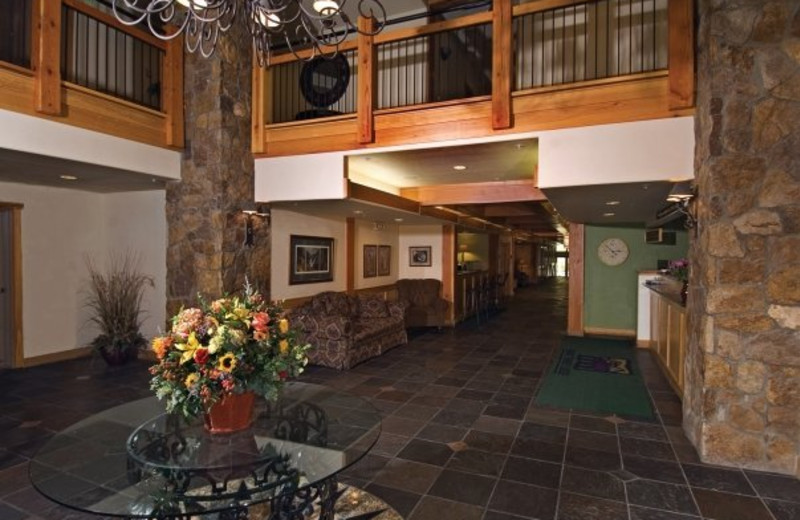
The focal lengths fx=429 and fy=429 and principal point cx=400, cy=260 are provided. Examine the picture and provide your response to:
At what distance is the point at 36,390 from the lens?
4.36m

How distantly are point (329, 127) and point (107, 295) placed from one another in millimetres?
3630

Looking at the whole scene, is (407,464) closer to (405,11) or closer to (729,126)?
(729,126)

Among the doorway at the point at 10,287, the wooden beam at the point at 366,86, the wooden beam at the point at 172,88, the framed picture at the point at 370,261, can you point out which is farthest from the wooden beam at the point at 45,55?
the framed picture at the point at 370,261

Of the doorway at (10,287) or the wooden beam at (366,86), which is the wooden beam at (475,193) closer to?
the wooden beam at (366,86)

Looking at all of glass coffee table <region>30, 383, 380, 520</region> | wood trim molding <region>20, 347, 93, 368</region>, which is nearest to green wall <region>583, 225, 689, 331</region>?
glass coffee table <region>30, 383, 380, 520</region>

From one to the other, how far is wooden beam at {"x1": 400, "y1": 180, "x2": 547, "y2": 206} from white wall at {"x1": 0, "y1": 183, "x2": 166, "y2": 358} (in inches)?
143

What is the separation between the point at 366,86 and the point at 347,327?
277 cm

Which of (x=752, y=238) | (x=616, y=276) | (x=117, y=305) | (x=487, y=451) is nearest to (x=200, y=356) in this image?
(x=487, y=451)

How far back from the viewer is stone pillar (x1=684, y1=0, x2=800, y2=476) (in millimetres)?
2807

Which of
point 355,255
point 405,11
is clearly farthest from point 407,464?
point 405,11

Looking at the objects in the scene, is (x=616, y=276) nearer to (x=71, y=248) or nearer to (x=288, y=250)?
(x=288, y=250)

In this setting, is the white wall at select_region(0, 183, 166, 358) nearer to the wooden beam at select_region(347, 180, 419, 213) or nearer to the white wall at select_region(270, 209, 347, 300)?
the white wall at select_region(270, 209, 347, 300)

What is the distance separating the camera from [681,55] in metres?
3.38

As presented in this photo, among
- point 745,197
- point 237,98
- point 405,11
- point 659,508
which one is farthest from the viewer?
point 405,11
